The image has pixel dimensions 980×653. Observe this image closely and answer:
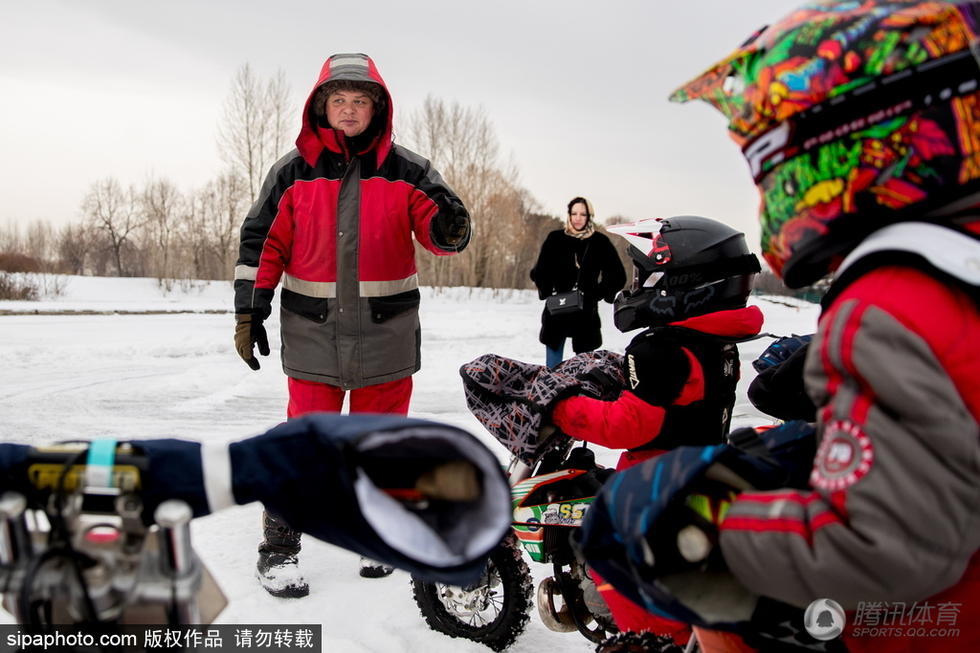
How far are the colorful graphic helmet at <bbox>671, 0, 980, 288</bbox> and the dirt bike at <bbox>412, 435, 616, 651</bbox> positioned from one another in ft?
4.20

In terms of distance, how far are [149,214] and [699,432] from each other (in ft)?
125

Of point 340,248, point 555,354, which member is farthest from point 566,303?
point 340,248

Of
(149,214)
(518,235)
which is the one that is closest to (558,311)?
(518,235)

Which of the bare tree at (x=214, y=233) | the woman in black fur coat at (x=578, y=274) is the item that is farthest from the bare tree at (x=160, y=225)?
the woman in black fur coat at (x=578, y=274)

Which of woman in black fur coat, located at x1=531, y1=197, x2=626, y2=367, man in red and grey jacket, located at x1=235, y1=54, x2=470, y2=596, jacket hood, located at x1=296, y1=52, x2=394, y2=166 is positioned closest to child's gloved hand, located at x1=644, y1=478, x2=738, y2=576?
man in red and grey jacket, located at x1=235, y1=54, x2=470, y2=596

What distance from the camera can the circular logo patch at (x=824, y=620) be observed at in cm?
101

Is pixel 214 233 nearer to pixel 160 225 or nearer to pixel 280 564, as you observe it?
pixel 160 225

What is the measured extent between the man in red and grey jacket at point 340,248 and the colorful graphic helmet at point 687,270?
1.01 meters

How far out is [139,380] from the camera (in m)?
6.71

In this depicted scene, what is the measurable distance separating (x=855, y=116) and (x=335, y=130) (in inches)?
92.0

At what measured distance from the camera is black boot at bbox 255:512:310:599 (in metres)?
2.62

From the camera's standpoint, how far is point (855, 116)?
976 mm

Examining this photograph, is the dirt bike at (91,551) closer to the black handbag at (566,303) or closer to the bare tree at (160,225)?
the black handbag at (566,303)

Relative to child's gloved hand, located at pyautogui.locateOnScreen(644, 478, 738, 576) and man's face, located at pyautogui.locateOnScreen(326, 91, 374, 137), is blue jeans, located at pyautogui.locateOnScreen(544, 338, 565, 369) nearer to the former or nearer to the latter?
man's face, located at pyautogui.locateOnScreen(326, 91, 374, 137)
